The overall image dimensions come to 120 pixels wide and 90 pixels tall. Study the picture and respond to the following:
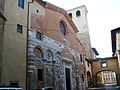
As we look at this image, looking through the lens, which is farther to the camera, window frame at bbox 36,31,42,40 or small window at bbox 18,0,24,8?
window frame at bbox 36,31,42,40

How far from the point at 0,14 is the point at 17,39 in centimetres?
275

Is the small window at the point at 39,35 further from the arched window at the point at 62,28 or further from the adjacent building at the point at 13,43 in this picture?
the arched window at the point at 62,28

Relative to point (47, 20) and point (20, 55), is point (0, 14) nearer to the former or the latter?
point (20, 55)

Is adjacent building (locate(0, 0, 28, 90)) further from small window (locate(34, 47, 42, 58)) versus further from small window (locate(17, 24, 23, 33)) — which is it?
small window (locate(34, 47, 42, 58))

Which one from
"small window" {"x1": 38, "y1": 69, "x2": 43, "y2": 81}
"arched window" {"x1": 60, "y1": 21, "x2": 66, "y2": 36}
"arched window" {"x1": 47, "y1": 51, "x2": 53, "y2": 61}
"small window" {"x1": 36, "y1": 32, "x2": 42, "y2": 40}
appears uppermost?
"arched window" {"x1": 60, "y1": 21, "x2": 66, "y2": 36}

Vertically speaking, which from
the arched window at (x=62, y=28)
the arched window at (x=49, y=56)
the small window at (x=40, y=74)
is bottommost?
the small window at (x=40, y=74)

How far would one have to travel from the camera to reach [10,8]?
13.0 metres

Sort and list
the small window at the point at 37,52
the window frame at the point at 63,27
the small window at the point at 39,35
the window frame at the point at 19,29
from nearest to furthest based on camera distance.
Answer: the window frame at the point at 19,29 → the small window at the point at 37,52 → the small window at the point at 39,35 → the window frame at the point at 63,27

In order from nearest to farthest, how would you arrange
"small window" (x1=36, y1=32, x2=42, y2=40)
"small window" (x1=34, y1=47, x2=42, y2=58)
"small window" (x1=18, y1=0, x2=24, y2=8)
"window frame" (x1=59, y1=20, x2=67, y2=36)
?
"small window" (x1=18, y1=0, x2=24, y2=8)
"small window" (x1=34, y1=47, x2=42, y2=58)
"small window" (x1=36, y1=32, x2=42, y2=40)
"window frame" (x1=59, y1=20, x2=67, y2=36)

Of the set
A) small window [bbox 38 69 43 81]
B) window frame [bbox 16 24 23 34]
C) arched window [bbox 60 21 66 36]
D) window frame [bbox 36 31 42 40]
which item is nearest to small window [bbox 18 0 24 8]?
window frame [bbox 16 24 23 34]

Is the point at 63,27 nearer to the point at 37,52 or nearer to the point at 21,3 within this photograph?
the point at 37,52

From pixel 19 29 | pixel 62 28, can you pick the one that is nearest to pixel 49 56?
pixel 19 29

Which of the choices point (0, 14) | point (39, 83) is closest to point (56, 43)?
point (39, 83)

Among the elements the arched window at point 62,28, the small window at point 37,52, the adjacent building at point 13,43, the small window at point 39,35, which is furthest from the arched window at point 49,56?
the arched window at point 62,28
